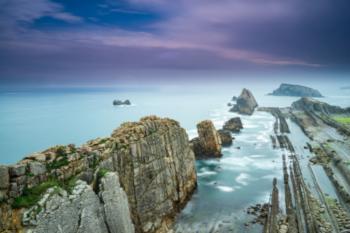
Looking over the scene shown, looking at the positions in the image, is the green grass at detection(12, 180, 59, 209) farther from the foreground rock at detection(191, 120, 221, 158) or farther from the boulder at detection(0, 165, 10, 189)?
the foreground rock at detection(191, 120, 221, 158)

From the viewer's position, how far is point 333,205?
55.0 m

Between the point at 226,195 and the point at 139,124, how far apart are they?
1009 inches

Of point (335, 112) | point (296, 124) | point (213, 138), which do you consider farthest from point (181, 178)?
point (335, 112)

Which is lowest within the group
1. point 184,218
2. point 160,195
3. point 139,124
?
point 184,218

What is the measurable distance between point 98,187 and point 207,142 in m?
63.4

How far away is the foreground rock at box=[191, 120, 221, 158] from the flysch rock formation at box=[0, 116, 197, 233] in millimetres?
37621

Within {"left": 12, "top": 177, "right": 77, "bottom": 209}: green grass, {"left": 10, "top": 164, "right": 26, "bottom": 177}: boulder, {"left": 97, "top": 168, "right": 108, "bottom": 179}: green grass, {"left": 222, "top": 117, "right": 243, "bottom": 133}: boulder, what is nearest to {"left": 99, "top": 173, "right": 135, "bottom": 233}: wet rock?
{"left": 97, "top": 168, "right": 108, "bottom": 179}: green grass

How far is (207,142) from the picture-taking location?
91875mm

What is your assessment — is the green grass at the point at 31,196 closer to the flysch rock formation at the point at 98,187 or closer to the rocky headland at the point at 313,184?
the flysch rock formation at the point at 98,187

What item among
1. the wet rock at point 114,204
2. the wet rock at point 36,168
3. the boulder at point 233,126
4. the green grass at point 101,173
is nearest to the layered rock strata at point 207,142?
the boulder at point 233,126

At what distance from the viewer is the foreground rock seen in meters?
90.6

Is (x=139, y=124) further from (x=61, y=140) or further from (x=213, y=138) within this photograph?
(x=61, y=140)

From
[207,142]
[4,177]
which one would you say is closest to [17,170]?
A: [4,177]

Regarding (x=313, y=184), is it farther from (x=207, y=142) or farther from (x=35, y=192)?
(x=35, y=192)
